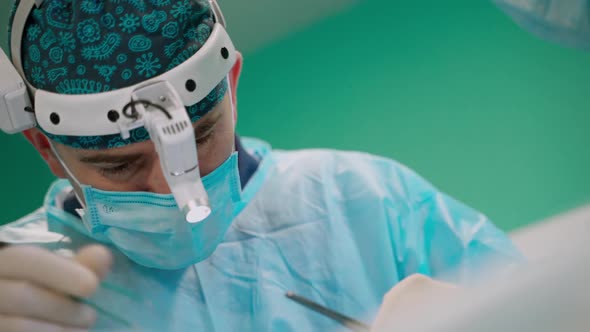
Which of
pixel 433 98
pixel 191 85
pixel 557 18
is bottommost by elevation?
pixel 433 98

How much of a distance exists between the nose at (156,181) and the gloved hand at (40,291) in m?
0.20

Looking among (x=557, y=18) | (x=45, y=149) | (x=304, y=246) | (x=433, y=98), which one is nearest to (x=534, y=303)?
(x=557, y=18)

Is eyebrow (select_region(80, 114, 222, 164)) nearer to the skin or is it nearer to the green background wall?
the skin

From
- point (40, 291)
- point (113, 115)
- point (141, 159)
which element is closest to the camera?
point (40, 291)

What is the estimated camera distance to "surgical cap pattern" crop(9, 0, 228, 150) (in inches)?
35.9

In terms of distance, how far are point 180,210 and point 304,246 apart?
35 centimetres

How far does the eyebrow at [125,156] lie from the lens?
988 millimetres

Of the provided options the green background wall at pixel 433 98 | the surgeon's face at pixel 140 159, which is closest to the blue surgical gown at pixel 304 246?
the surgeon's face at pixel 140 159

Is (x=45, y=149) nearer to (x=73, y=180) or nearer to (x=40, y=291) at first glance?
(x=73, y=180)

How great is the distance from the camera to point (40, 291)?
2.56 ft

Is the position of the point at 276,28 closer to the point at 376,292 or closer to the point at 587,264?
the point at 376,292

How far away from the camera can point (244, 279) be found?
116cm

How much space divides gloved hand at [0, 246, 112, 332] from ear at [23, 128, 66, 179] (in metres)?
0.33

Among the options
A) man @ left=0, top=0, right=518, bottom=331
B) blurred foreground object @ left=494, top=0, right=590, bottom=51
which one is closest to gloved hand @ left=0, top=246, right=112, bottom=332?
man @ left=0, top=0, right=518, bottom=331
